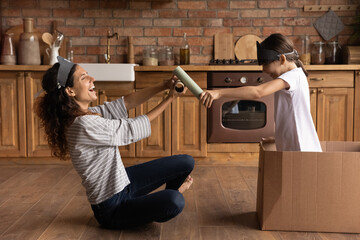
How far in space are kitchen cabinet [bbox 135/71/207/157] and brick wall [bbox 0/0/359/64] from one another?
72cm

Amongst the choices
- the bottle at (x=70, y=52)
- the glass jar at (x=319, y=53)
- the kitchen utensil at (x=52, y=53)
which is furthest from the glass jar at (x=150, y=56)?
the glass jar at (x=319, y=53)

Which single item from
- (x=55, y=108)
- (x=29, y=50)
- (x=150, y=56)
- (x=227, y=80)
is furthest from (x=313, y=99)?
(x=29, y=50)

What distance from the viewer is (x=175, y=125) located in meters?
3.70

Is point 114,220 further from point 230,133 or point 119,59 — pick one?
point 119,59

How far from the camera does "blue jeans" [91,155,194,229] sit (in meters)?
1.97

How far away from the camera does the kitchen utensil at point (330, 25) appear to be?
4.20 metres

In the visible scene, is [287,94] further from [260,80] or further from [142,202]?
[260,80]

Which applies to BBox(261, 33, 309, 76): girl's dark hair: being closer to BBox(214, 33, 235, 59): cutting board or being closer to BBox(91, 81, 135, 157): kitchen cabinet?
BBox(91, 81, 135, 157): kitchen cabinet

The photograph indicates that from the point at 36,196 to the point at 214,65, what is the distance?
1.80 metres

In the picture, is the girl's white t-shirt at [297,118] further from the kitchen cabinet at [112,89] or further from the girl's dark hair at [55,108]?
the kitchen cabinet at [112,89]

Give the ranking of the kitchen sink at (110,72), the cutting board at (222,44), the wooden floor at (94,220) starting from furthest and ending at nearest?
1. the cutting board at (222,44)
2. the kitchen sink at (110,72)
3. the wooden floor at (94,220)

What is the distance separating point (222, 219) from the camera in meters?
2.28

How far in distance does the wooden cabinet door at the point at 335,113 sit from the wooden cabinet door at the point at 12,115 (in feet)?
8.50

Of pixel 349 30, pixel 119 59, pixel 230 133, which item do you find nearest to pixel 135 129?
pixel 230 133
